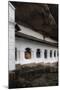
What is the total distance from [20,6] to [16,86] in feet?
3.07

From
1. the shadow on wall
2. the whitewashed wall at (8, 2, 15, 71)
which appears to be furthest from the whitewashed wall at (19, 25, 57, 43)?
the shadow on wall

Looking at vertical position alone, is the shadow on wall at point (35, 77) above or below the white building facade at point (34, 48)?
below

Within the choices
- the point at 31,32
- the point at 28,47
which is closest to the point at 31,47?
the point at 28,47

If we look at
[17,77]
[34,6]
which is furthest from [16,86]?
[34,6]

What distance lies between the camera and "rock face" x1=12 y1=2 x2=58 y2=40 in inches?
94.9

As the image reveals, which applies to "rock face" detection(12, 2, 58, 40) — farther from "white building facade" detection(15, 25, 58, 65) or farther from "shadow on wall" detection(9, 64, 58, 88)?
"shadow on wall" detection(9, 64, 58, 88)

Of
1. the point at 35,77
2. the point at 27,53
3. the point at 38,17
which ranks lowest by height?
the point at 35,77

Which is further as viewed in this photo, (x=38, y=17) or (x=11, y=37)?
(x=38, y=17)

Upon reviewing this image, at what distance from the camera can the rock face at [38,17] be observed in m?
2.41

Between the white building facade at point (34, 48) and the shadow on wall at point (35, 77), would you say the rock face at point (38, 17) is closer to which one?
the white building facade at point (34, 48)

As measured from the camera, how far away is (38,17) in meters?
2.49

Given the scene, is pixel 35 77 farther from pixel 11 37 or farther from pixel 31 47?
pixel 11 37

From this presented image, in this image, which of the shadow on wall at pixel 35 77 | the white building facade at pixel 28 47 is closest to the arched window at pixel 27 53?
the white building facade at pixel 28 47

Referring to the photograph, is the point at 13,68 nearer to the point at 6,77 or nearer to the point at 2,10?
the point at 6,77
